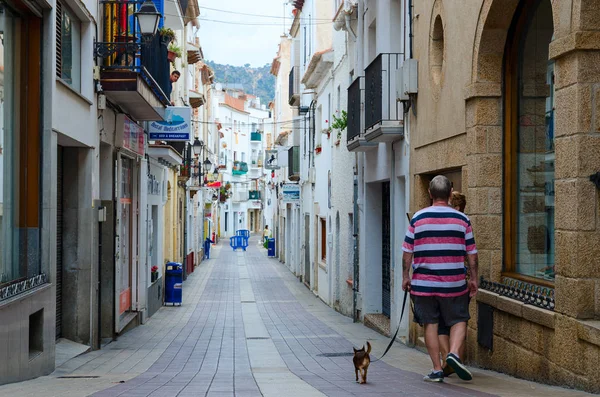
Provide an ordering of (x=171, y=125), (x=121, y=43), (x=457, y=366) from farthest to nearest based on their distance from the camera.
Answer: (x=171, y=125), (x=121, y=43), (x=457, y=366)

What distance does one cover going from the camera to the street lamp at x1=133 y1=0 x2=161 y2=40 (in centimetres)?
1381

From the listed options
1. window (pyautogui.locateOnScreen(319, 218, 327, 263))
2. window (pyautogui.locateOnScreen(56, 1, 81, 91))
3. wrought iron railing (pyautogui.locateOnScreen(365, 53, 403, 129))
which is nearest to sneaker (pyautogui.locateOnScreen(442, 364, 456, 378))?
window (pyautogui.locateOnScreen(56, 1, 81, 91))

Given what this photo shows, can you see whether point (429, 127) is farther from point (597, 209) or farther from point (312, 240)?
point (312, 240)

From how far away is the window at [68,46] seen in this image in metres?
11.8

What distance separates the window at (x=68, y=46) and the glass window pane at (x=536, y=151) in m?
5.80

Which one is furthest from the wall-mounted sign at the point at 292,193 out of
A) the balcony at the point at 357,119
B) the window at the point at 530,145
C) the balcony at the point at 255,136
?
the balcony at the point at 255,136

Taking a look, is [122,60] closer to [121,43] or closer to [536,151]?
[121,43]

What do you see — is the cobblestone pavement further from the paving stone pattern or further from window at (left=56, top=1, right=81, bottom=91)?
window at (left=56, top=1, right=81, bottom=91)

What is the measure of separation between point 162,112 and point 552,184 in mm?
10777

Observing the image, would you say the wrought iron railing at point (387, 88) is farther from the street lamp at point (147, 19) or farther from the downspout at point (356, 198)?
the downspout at point (356, 198)

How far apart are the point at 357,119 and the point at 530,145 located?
27.3ft

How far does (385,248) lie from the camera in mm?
17953

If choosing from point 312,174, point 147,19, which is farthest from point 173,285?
point 147,19

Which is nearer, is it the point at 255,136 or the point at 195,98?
the point at 195,98
